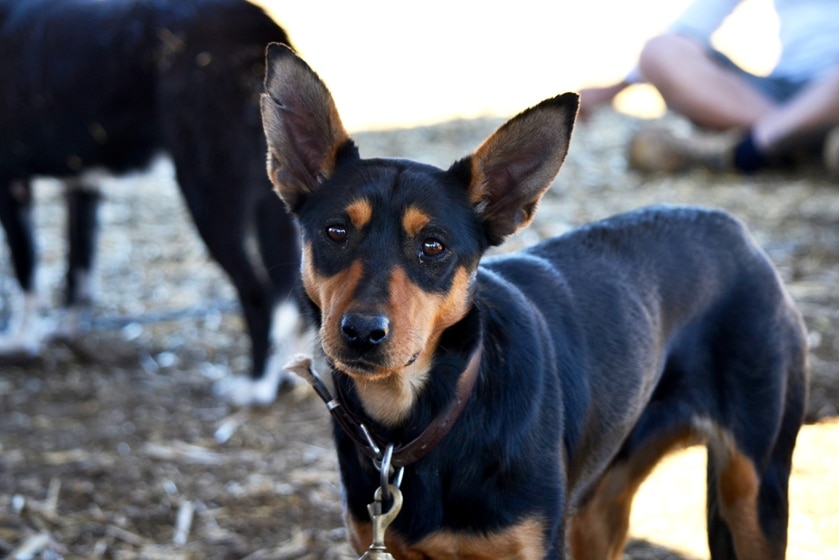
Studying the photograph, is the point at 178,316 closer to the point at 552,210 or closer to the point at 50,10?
the point at 50,10

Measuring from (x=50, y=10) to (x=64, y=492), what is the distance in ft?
9.55

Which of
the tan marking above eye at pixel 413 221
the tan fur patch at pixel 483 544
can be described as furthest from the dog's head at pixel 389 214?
the tan fur patch at pixel 483 544

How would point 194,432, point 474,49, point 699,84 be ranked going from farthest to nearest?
point 474,49 → point 699,84 → point 194,432

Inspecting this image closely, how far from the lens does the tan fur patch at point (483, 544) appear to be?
8.76 ft

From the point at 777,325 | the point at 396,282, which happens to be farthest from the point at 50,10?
the point at 777,325

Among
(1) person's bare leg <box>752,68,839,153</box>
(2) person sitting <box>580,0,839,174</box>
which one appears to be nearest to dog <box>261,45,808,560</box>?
(1) person's bare leg <box>752,68,839,153</box>

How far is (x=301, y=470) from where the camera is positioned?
14.7 feet

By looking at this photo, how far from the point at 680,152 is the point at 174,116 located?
5333mm

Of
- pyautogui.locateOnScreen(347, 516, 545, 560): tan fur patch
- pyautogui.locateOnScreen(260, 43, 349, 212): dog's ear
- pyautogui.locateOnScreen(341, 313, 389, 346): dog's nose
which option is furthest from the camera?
pyautogui.locateOnScreen(260, 43, 349, 212): dog's ear

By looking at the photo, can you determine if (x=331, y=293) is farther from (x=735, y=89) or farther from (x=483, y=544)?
(x=735, y=89)

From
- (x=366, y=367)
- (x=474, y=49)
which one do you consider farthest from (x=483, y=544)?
(x=474, y=49)

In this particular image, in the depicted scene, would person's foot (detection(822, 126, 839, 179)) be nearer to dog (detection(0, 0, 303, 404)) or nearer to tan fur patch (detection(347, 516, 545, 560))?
dog (detection(0, 0, 303, 404))

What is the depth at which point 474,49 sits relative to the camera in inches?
607

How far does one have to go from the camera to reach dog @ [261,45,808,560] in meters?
2.72
